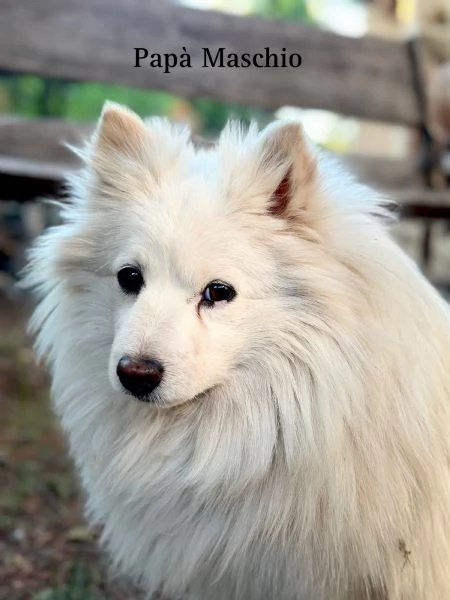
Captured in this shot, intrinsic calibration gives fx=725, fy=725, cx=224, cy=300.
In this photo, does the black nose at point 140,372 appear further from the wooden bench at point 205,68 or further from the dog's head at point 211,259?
the wooden bench at point 205,68

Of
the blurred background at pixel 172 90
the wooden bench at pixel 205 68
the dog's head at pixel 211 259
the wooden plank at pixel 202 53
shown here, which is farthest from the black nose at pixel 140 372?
the wooden plank at pixel 202 53

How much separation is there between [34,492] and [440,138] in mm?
3095

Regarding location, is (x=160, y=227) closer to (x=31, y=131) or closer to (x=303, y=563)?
(x=303, y=563)

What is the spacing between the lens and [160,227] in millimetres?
1765

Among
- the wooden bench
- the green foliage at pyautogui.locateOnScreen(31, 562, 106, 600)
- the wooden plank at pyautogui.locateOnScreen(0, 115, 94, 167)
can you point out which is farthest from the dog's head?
the wooden plank at pyautogui.locateOnScreen(0, 115, 94, 167)

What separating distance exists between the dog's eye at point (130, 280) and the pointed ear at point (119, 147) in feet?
0.76

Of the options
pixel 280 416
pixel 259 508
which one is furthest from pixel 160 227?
pixel 259 508

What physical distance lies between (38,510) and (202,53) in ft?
8.39

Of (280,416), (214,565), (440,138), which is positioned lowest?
(214,565)

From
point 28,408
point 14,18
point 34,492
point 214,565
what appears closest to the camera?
point 214,565

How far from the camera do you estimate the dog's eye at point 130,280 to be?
182cm

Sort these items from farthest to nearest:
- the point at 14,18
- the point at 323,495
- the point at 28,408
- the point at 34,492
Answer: the point at 28,408
the point at 14,18
the point at 34,492
the point at 323,495

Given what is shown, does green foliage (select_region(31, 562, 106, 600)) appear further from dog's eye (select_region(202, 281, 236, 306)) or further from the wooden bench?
the wooden bench

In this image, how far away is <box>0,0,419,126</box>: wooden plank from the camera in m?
3.87
